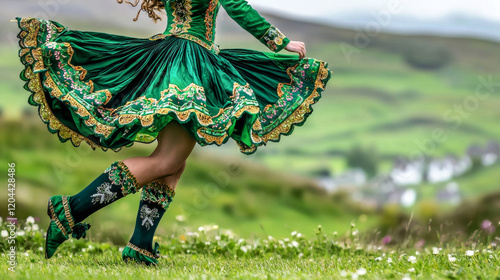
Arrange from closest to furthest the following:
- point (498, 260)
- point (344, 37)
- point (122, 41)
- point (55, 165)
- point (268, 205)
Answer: point (498, 260)
point (122, 41)
point (55, 165)
point (268, 205)
point (344, 37)

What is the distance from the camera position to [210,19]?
312cm

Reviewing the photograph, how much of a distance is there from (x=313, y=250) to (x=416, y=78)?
4.10 m

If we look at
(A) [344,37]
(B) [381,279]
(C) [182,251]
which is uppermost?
(A) [344,37]

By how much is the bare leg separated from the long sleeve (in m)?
0.63

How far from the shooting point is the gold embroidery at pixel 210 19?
122 inches

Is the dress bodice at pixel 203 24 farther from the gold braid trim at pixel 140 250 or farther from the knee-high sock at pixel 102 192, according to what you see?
the gold braid trim at pixel 140 250

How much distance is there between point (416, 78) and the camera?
299 inches

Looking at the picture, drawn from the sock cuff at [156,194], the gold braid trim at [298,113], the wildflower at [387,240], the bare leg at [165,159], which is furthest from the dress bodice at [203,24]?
the wildflower at [387,240]

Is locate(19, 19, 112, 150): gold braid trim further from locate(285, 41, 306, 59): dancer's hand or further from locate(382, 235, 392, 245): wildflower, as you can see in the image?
locate(382, 235, 392, 245): wildflower

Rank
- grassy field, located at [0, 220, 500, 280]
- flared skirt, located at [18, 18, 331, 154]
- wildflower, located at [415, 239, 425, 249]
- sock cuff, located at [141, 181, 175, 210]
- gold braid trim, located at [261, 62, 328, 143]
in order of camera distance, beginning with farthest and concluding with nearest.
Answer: wildflower, located at [415, 239, 425, 249] < gold braid trim, located at [261, 62, 328, 143] < sock cuff, located at [141, 181, 175, 210] < flared skirt, located at [18, 18, 331, 154] < grassy field, located at [0, 220, 500, 280]

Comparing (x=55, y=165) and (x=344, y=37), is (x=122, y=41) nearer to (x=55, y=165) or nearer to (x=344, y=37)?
(x=55, y=165)

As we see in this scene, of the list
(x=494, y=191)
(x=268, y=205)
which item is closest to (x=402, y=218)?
(x=494, y=191)

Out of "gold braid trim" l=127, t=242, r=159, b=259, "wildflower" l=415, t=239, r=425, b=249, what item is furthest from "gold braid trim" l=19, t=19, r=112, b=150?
"wildflower" l=415, t=239, r=425, b=249

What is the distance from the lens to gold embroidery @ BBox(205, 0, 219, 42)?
10.1 ft
